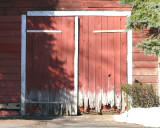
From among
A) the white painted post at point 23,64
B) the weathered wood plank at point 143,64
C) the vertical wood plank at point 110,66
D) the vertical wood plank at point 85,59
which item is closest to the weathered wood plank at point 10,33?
the white painted post at point 23,64

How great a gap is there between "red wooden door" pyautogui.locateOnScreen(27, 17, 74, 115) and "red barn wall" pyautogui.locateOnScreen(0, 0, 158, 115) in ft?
1.18

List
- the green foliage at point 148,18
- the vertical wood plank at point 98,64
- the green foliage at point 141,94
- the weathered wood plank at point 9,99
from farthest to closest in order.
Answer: the vertical wood plank at point 98,64, the weathered wood plank at point 9,99, the green foliage at point 141,94, the green foliage at point 148,18

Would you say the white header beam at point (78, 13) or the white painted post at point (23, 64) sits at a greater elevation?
the white header beam at point (78, 13)

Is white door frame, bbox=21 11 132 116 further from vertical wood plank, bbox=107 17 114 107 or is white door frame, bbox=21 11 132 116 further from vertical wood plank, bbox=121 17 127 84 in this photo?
vertical wood plank, bbox=107 17 114 107

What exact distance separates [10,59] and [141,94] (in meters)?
3.96

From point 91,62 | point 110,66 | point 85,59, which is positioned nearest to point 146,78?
point 110,66

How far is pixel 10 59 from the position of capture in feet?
23.9

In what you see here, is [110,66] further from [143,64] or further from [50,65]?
[50,65]

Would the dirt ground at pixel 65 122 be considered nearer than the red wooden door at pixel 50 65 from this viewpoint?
Yes

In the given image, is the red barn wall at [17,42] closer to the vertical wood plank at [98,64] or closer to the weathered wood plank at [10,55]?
the weathered wood plank at [10,55]

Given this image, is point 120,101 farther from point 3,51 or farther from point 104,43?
point 3,51

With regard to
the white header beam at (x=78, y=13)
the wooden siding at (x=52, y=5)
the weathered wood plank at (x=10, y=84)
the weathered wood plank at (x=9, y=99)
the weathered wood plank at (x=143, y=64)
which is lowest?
the weathered wood plank at (x=9, y=99)

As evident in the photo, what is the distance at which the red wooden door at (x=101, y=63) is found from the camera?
7.33 m

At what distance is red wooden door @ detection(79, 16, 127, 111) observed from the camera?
289 inches
